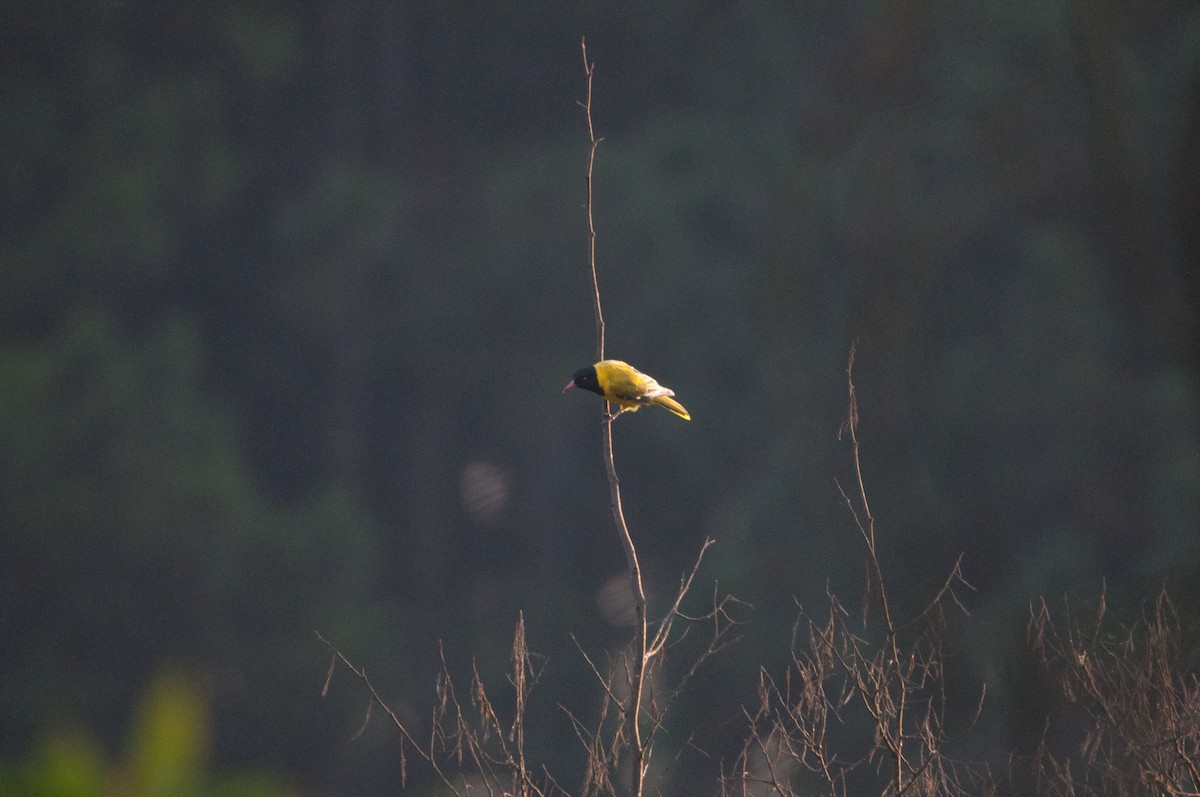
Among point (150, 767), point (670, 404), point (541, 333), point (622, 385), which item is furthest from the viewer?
point (541, 333)

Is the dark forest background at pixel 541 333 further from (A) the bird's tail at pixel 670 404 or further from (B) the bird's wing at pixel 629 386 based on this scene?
(B) the bird's wing at pixel 629 386

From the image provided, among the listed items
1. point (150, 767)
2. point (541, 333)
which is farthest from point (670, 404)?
point (541, 333)

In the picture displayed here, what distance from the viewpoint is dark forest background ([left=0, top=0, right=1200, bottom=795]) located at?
9.68 m

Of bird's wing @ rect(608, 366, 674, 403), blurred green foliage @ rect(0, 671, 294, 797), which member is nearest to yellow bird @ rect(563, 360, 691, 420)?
bird's wing @ rect(608, 366, 674, 403)

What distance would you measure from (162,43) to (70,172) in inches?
72.2

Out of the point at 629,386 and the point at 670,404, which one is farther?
the point at 670,404

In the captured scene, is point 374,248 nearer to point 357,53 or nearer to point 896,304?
point 357,53

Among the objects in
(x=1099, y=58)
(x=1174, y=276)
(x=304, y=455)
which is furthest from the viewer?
(x=304, y=455)

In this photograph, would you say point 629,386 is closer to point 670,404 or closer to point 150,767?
point 670,404

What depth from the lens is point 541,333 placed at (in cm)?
1462

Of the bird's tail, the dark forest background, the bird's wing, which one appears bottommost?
the dark forest background

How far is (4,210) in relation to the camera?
13.8 meters

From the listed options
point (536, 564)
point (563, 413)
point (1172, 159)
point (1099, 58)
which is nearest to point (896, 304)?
point (1099, 58)

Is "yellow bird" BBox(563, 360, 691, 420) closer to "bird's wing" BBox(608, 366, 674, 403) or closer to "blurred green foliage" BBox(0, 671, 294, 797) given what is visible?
"bird's wing" BBox(608, 366, 674, 403)
